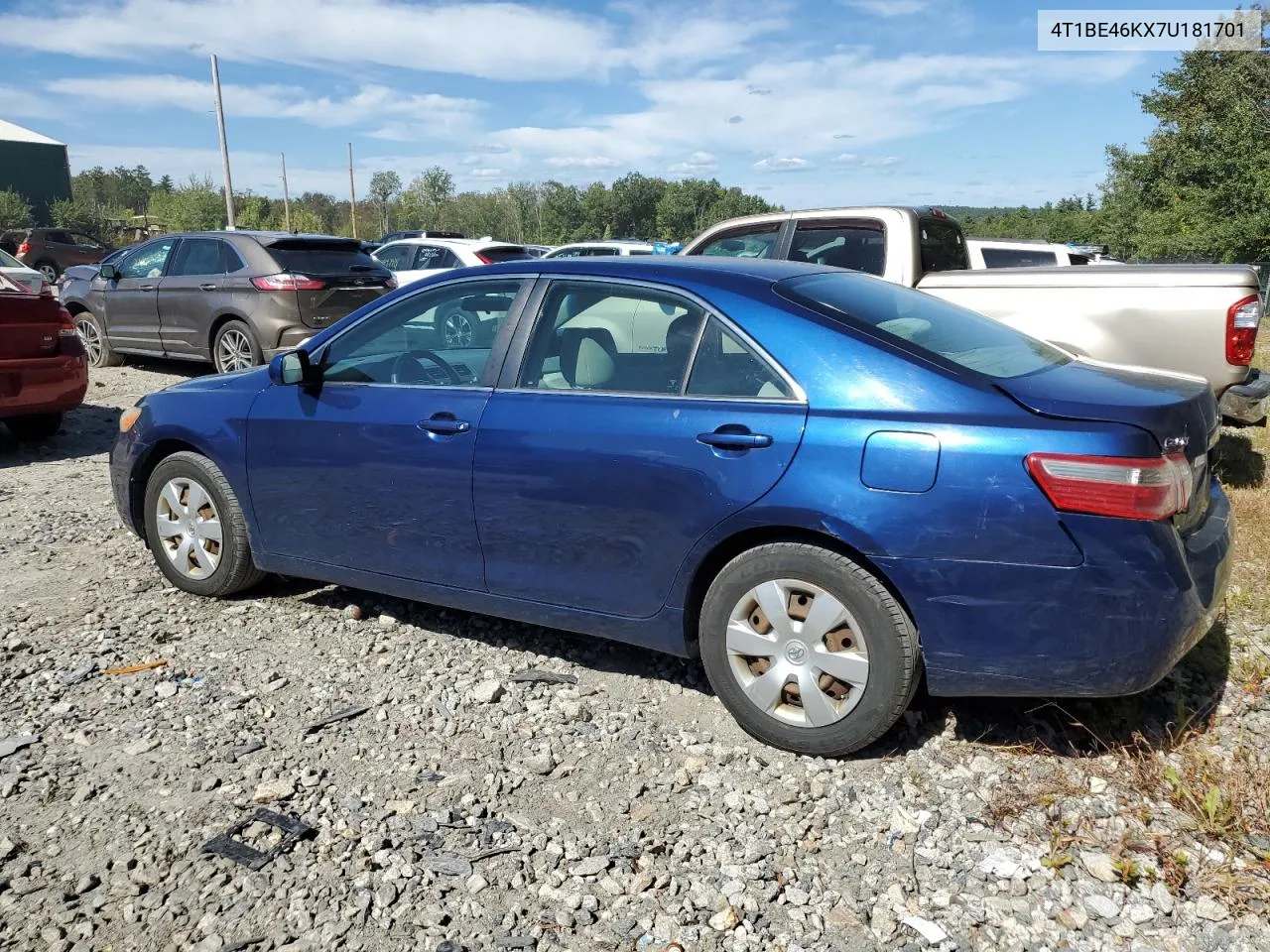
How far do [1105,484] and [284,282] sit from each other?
929 cm

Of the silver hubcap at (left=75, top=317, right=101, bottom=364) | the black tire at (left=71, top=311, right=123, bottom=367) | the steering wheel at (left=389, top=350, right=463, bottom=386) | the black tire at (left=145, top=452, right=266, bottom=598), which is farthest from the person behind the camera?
the silver hubcap at (left=75, top=317, right=101, bottom=364)

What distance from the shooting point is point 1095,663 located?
9.82 ft

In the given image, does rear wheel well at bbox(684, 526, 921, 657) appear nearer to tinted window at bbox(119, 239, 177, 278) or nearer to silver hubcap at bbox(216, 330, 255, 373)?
silver hubcap at bbox(216, 330, 255, 373)

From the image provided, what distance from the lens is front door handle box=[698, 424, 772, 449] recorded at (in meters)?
3.29

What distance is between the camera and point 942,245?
7996 mm

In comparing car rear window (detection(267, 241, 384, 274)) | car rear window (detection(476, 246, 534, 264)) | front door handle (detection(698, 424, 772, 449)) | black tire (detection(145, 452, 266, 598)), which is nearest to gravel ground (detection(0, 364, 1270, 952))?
black tire (detection(145, 452, 266, 598))

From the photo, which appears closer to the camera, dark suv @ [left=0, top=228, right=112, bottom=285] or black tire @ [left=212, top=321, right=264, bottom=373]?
black tire @ [left=212, top=321, right=264, bottom=373]

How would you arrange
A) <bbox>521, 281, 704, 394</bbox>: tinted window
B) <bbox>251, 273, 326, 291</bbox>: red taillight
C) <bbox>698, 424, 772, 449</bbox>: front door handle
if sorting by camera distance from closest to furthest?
1. <bbox>698, 424, 772, 449</bbox>: front door handle
2. <bbox>521, 281, 704, 394</bbox>: tinted window
3. <bbox>251, 273, 326, 291</bbox>: red taillight

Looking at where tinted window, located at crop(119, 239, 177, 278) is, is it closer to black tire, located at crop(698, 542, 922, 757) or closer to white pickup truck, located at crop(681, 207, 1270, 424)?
white pickup truck, located at crop(681, 207, 1270, 424)

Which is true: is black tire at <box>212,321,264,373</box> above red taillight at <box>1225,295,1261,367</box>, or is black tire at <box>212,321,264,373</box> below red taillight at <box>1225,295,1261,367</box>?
above

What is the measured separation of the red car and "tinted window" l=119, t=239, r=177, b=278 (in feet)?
11.5

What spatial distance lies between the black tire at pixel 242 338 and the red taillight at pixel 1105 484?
8.99 meters

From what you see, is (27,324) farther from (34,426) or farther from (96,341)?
(96,341)

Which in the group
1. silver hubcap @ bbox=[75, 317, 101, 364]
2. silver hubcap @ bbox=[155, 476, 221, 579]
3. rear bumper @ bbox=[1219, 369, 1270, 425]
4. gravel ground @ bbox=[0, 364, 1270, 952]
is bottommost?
gravel ground @ bbox=[0, 364, 1270, 952]
